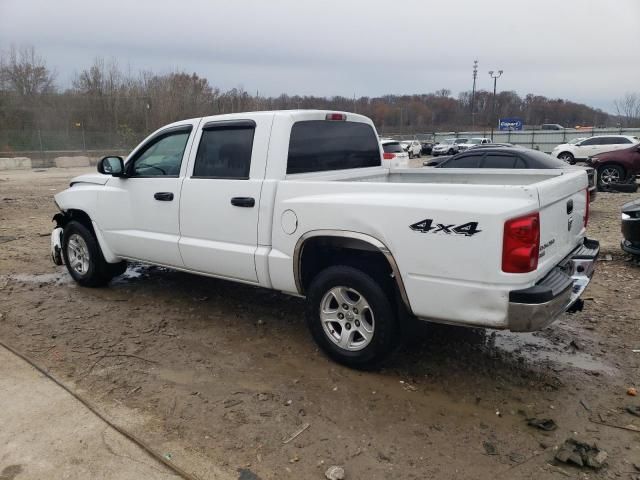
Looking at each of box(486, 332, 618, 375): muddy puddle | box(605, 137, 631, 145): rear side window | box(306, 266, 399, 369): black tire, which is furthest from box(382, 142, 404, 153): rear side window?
box(306, 266, 399, 369): black tire

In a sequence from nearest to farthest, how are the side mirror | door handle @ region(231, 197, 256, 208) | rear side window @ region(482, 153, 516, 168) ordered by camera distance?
door handle @ region(231, 197, 256, 208), the side mirror, rear side window @ region(482, 153, 516, 168)

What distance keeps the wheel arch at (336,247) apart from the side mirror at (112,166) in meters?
2.46

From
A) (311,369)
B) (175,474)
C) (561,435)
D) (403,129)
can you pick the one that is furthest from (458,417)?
(403,129)

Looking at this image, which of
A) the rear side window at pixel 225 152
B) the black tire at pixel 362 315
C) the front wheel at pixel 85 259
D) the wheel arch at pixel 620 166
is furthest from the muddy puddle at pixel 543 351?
the wheel arch at pixel 620 166

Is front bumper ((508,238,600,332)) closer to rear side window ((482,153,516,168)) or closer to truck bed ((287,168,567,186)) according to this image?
truck bed ((287,168,567,186))

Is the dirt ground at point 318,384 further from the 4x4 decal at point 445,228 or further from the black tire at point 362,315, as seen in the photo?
the 4x4 decal at point 445,228

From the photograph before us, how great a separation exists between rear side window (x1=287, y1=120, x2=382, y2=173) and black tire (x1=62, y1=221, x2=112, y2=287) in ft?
9.44

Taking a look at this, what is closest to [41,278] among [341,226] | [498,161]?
[341,226]

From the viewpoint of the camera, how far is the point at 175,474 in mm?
2803

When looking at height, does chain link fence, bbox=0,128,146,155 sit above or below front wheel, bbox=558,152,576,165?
above

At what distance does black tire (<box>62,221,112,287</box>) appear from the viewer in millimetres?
5816

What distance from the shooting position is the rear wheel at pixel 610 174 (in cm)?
1523

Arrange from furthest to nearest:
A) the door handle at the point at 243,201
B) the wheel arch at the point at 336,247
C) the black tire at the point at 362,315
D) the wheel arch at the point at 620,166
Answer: the wheel arch at the point at 620,166 < the door handle at the point at 243,201 < the black tire at the point at 362,315 < the wheel arch at the point at 336,247

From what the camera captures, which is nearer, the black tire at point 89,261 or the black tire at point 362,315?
the black tire at point 362,315
